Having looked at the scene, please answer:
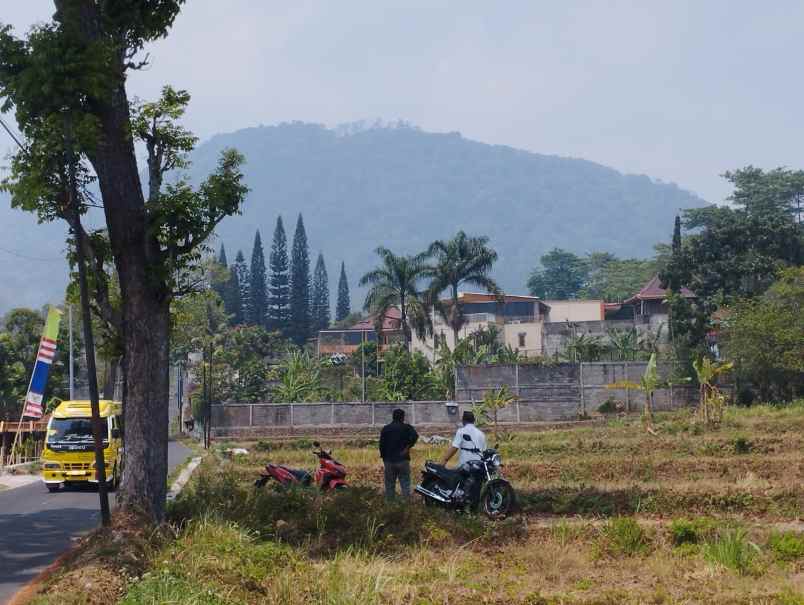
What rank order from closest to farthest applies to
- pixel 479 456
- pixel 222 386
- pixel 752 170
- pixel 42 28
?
pixel 42 28
pixel 479 456
pixel 222 386
pixel 752 170

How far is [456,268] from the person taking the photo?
6869 centimetres

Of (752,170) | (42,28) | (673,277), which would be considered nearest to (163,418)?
(42,28)

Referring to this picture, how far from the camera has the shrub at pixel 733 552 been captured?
11.6m

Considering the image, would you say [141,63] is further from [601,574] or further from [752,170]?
[752,170]

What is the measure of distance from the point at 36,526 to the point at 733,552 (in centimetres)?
1209

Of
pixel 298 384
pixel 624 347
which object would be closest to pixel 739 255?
pixel 624 347

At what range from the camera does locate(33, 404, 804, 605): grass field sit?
1030 cm

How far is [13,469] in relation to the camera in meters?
34.3

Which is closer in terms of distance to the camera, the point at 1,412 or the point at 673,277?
the point at 1,412

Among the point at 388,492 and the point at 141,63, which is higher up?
the point at 141,63

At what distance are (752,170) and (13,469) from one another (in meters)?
81.0

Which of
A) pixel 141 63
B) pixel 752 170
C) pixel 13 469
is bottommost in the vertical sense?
pixel 13 469

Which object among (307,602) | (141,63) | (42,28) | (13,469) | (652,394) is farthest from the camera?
(652,394)

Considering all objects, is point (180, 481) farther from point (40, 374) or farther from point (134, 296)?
point (134, 296)
